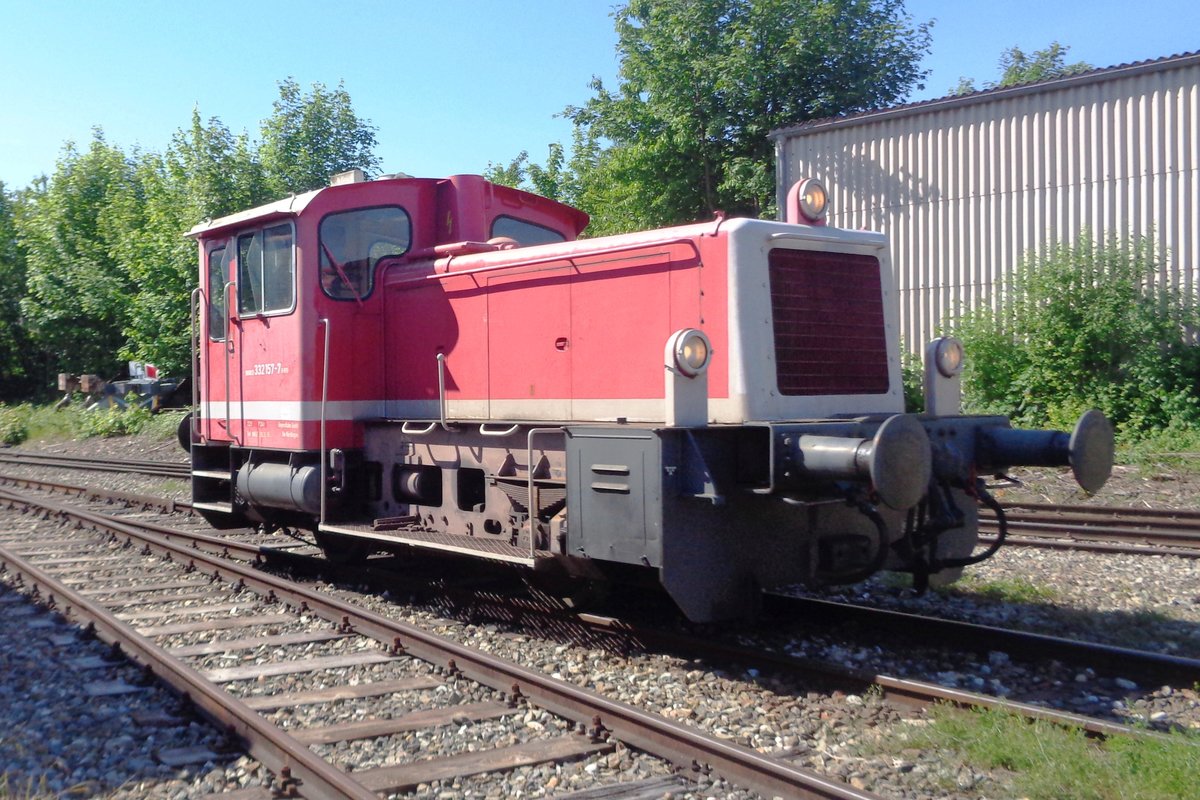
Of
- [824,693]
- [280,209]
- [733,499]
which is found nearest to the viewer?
[824,693]

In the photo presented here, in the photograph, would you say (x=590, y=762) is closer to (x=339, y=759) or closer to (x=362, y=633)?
(x=339, y=759)

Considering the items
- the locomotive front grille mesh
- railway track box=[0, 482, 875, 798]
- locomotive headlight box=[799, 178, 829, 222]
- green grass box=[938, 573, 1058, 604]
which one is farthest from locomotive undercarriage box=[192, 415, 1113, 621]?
locomotive headlight box=[799, 178, 829, 222]

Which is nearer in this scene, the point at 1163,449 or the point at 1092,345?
the point at 1163,449

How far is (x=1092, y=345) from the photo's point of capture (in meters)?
13.9

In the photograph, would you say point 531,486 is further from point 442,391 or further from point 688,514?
point 442,391

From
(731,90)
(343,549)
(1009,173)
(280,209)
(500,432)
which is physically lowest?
(343,549)

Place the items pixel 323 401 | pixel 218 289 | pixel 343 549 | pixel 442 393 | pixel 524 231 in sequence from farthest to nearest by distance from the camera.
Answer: pixel 218 289, pixel 343 549, pixel 524 231, pixel 323 401, pixel 442 393

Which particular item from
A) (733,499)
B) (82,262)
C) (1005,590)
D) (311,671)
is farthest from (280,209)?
(82,262)

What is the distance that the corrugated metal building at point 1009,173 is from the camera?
14156mm

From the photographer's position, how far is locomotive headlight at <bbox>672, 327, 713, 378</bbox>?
502 cm

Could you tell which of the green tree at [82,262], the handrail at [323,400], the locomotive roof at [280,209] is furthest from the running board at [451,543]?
the green tree at [82,262]

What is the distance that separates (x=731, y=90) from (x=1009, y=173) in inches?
299

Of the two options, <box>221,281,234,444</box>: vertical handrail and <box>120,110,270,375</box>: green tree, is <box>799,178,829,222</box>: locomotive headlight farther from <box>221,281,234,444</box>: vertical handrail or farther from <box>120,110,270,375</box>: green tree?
<box>120,110,270,375</box>: green tree

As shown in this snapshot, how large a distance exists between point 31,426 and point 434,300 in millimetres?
26524
